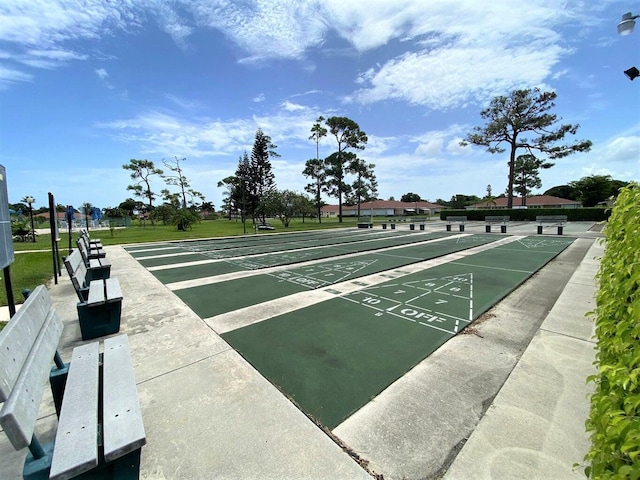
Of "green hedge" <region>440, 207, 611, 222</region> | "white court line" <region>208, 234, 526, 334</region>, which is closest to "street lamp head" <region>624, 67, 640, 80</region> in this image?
"white court line" <region>208, 234, 526, 334</region>

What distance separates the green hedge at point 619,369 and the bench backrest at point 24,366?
2.29 metres

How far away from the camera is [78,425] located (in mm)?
1540

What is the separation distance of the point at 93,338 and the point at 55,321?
1713 millimetres

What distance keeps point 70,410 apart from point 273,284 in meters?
4.99

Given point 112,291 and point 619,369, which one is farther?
point 112,291

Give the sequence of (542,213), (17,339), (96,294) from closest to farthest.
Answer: (17,339), (96,294), (542,213)

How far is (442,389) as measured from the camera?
2.71 metres

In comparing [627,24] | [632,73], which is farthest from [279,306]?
[632,73]

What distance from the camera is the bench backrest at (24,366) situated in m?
1.26

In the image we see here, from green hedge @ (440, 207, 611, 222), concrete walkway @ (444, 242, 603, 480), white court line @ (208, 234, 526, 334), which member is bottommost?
concrete walkway @ (444, 242, 603, 480)

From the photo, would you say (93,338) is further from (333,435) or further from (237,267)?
(237,267)

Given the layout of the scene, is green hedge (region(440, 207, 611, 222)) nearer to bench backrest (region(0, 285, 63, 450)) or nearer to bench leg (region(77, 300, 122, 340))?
bench leg (region(77, 300, 122, 340))

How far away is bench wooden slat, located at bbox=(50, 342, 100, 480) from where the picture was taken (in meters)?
1.31

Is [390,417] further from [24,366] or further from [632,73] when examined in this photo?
[632,73]
